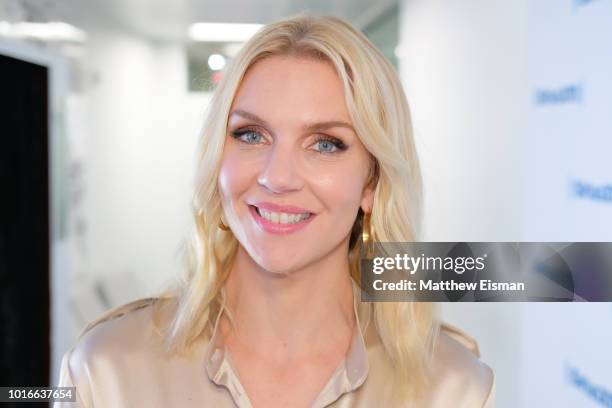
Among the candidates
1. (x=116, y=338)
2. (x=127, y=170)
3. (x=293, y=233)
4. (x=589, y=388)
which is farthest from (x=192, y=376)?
(x=127, y=170)

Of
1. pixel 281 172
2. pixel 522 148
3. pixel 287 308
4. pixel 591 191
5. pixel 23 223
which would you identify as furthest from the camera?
pixel 23 223

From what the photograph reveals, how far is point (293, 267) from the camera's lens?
0.98 meters

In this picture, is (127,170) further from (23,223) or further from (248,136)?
(248,136)

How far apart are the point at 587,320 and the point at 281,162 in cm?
65

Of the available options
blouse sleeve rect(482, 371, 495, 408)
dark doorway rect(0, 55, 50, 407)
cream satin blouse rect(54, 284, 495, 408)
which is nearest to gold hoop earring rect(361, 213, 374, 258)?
cream satin blouse rect(54, 284, 495, 408)

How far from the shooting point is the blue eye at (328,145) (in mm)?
966

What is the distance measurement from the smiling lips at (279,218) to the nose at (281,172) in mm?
26

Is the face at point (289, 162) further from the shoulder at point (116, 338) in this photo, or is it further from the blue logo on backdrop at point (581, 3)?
the blue logo on backdrop at point (581, 3)

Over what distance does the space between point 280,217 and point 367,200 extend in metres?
0.17

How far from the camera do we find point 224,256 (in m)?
1.09

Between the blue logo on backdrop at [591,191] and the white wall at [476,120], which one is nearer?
the blue logo on backdrop at [591,191]

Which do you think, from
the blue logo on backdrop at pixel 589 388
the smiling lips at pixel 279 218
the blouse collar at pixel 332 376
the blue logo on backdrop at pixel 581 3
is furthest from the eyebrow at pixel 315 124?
the blue logo on backdrop at pixel 589 388

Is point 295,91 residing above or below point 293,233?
above

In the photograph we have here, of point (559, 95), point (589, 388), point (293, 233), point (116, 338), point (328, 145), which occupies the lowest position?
point (589, 388)
